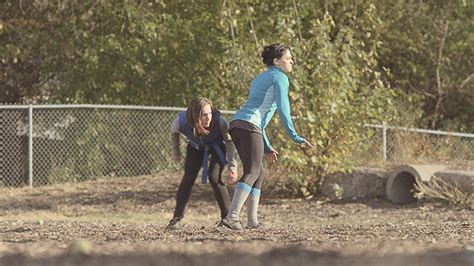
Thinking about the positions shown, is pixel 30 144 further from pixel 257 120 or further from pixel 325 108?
pixel 257 120

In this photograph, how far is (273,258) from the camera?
539 centimetres

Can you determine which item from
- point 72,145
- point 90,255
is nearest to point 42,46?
point 72,145

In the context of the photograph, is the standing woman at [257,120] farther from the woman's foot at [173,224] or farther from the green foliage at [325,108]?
the green foliage at [325,108]

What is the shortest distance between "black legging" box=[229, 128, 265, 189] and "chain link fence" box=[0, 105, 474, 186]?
725 cm

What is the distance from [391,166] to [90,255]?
10541 mm

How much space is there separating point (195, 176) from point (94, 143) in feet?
24.6

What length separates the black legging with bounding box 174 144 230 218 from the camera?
10.4 meters

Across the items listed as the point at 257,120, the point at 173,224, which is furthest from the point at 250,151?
the point at 173,224

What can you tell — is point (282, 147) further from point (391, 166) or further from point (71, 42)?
point (71, 42)

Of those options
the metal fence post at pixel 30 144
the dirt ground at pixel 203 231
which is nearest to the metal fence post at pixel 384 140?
the dirt ground at pixel 203 231

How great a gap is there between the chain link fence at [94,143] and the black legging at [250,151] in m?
7.25

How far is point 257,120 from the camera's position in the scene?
9.52 m

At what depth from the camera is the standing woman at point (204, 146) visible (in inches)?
393

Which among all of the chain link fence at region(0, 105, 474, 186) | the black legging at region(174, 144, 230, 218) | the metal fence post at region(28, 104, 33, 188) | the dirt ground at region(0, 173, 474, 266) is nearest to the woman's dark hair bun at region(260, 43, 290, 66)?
→ the black legging at region(174, 144, 230, 218)
